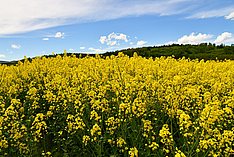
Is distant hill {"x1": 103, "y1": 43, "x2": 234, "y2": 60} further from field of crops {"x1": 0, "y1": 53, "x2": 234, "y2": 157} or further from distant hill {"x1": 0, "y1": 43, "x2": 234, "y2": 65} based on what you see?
field of crops {"x1": 0, "y1": 53, "x2": 234, "y2": 157}

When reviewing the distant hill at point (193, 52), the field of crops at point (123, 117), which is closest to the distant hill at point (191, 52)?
the distant hill at point (193, 52)

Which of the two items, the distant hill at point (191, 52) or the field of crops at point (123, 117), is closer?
the field of crops at point (123, 117)

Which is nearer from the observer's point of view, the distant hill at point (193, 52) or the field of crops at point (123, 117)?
the field of crops at point (123, 117)

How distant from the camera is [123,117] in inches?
233

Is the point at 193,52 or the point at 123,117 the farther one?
the point at 193,52

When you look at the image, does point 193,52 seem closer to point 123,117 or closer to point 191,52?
point 191,52

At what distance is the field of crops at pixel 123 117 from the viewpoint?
5359 mm

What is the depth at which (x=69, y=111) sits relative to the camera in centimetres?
737

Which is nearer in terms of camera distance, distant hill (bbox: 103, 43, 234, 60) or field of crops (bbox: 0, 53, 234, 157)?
field of crops (bbox: 0, 53, 234, 157)

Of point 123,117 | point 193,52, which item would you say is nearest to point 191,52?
point 193,52

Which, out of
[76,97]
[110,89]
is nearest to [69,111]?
[76,97]

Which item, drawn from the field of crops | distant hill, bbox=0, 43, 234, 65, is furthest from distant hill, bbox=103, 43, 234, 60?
the field of crops

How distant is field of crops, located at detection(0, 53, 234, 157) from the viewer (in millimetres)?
5359

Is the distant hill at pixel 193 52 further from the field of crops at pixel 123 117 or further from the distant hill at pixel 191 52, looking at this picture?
the field of crops at pixel 123 117
